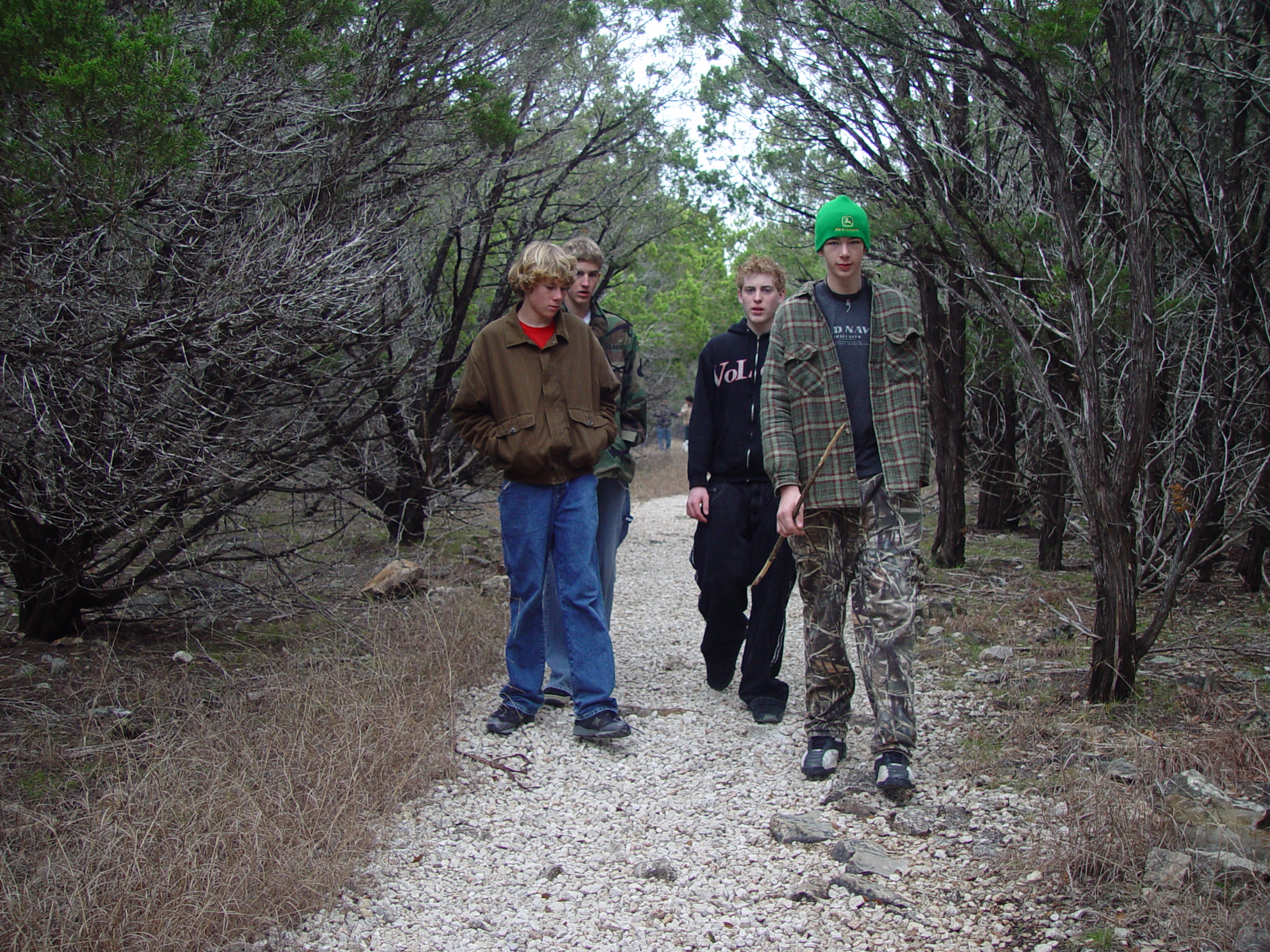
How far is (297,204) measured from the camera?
565 cm

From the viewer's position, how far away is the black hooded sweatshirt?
4.96 metres

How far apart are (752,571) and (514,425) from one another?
132 cm

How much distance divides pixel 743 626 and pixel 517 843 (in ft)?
6.29

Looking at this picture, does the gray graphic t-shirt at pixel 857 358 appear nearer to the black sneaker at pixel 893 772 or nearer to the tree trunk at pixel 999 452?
the black sneaker at pixel 893 772

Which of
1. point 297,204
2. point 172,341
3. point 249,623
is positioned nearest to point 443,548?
point 249,623

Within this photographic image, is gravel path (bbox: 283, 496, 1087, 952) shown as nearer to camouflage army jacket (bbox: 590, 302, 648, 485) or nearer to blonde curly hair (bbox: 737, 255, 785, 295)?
camouflage army jacket (bbox: 590, 302, 648, 485)

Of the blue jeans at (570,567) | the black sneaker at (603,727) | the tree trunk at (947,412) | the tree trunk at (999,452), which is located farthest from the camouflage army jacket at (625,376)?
the tree trunk at (999,452)

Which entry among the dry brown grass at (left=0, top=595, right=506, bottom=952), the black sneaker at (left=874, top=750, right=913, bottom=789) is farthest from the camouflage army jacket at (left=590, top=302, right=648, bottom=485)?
the black sneaker at (left=874, top=750, right=913, bottom=789)

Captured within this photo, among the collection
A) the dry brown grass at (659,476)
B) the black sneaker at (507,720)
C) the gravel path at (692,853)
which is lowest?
the dry brown grass at (659,476)

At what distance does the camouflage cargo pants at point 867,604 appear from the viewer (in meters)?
4.00

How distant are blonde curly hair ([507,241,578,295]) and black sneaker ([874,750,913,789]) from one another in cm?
234

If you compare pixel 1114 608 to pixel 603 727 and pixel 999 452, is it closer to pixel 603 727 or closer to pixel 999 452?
pixel 603 727

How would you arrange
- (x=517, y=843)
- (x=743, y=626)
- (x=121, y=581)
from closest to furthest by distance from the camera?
(x=517, y=843) < (x=743, y=626) < (x=121, y=581)

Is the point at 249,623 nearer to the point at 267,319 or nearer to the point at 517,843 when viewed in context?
the point at 267,319
